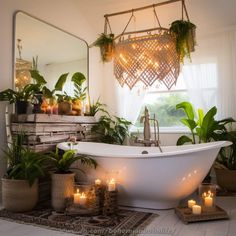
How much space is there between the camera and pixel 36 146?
2.75 metres

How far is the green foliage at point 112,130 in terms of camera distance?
3.88 meters

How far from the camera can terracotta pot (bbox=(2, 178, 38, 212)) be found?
8.02 ft

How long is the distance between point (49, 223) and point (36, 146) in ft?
2.80

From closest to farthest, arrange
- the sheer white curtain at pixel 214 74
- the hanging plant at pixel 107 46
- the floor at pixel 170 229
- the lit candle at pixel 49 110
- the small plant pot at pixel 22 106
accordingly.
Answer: the floor at pixel 170 229, the small plant pot at pixel 22 106, the lit candle at pixel 49 110, the hanging plant at pixel 107 46, the sheer white curtain at pixel 214 74

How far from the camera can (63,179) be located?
8.16 feet

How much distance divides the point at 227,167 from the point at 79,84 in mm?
2216

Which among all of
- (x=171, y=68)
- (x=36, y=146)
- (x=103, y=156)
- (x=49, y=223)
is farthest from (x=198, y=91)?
(x=49, y=223)

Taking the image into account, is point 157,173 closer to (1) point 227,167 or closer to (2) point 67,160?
(2) point 67,160

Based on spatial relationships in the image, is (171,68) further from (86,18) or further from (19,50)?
(86,18)

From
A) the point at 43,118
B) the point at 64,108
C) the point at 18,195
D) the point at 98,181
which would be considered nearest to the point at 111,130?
the point at 64,108

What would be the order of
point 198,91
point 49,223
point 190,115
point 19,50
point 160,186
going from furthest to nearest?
point 198,91, point 190,115, point 19,50, point 160,186, point 49,223

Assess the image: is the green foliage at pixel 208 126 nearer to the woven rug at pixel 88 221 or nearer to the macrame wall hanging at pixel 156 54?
the macrame wall hanging at pixel 156 54

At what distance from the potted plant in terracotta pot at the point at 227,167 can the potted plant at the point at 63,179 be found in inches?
67.3

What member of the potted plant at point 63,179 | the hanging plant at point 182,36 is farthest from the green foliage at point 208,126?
the potted plant at point 63,179
